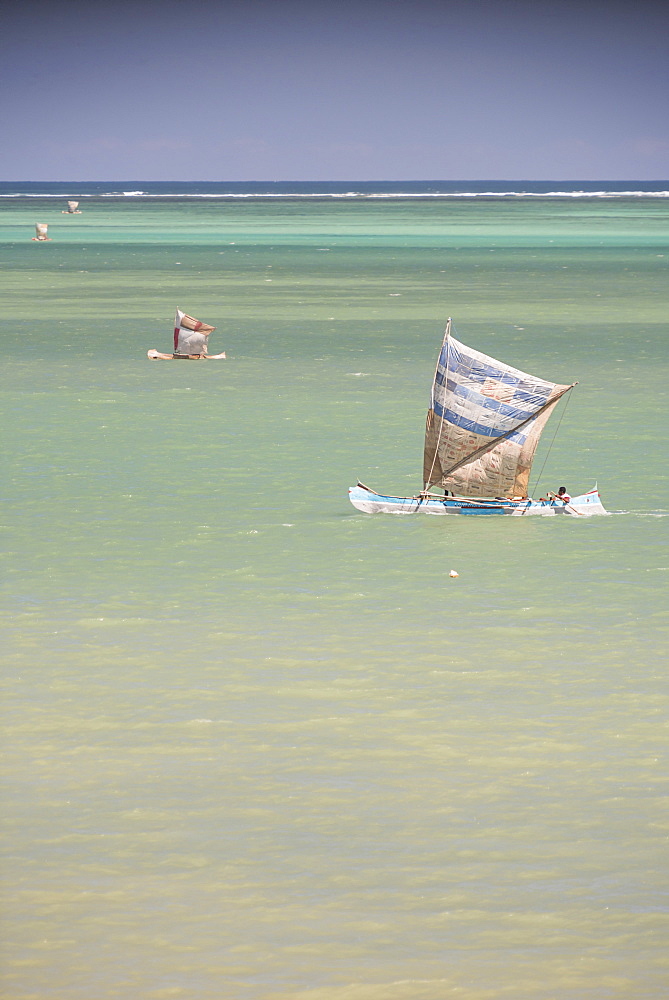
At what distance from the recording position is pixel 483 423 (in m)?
27.2

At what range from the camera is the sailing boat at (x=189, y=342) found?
47531 millimetres

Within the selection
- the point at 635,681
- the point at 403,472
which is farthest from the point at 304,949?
the point at 403,472

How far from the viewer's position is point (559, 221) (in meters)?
182

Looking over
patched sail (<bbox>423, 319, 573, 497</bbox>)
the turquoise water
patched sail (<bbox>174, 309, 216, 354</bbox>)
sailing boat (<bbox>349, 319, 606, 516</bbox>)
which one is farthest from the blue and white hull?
patched sail (<bbox>174, 309, 216, 354</bbox>)

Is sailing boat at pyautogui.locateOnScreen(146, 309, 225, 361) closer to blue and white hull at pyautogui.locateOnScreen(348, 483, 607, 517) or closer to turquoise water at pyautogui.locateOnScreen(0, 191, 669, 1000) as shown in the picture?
turquoise water at pyautogui.locateOnScreen(0, 191, 669, 1000)

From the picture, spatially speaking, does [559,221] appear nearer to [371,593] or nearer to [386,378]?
[386,378]

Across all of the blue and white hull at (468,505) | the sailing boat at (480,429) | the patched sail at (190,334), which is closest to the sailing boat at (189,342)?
the patched sail at (190,334)

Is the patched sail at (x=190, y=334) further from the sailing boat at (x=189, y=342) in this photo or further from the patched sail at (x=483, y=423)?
the patched sail at (x=483, y=423)

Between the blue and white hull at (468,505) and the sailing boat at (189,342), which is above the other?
the blue and white hull at (468,505)

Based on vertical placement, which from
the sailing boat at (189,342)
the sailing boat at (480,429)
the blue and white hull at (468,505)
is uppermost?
the sailing boat at (480,429)

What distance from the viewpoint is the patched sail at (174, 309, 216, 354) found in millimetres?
47531

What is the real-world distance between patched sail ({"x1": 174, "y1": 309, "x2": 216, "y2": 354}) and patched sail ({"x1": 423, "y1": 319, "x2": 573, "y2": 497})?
69.5 ft

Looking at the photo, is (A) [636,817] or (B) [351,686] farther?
(B) [351,686]

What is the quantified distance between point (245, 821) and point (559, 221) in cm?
17327
